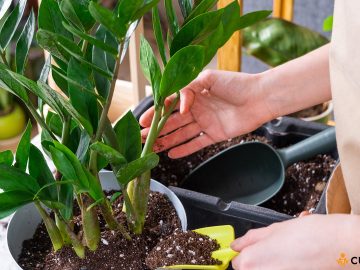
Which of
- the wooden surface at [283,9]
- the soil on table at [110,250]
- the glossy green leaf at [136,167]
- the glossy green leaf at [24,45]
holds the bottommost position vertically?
the soil on table at [110,250]

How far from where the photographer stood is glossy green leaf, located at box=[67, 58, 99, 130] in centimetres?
43

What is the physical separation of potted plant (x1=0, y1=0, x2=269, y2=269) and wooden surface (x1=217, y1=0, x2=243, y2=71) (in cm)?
34

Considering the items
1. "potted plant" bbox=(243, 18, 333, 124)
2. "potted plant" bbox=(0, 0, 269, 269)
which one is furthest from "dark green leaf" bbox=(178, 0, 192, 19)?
"potted plant" bbox=(243, 18, 333, 124)

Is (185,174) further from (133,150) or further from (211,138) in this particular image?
(133,150)

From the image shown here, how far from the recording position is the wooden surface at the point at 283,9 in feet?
3.11

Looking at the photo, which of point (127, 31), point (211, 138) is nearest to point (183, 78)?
point (127, 31)

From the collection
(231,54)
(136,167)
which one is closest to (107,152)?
(136,167)

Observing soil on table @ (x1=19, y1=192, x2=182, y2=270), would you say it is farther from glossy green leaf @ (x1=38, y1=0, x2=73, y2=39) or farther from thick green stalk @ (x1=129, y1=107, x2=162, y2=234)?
glossy green leaf @ (x1=38, y1=0, x2=73, y2=39)

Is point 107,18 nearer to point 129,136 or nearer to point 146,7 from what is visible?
point 146,7

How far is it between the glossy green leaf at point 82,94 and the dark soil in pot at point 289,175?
0.31 meters

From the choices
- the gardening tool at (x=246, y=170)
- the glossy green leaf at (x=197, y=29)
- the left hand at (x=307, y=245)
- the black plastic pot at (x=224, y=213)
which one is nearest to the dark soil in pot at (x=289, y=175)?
the gardening tool at (x=246, y=170)

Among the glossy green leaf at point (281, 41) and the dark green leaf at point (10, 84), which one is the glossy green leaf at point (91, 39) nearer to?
the dark green leaf at point (10, 84)

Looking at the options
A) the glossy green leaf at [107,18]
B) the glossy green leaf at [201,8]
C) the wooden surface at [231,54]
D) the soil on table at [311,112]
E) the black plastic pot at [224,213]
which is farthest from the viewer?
the soil on table at [311,112]

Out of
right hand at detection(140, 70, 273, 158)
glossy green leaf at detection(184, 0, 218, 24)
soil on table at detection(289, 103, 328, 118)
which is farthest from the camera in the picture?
soil on table at detection(289, 103, 328, 118)
